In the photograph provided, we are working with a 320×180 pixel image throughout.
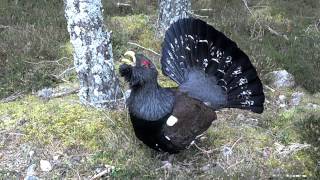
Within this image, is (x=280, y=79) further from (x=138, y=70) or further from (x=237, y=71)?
(x=138, y=70)

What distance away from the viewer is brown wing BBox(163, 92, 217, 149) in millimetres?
5340

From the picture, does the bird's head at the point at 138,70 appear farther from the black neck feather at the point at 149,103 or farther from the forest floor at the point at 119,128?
the forest floor at the point at 119,128

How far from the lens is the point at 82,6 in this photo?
570cm

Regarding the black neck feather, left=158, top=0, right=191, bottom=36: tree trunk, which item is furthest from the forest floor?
the black neck feather

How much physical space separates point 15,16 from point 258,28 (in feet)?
13.5

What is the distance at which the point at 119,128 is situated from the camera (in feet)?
19.1

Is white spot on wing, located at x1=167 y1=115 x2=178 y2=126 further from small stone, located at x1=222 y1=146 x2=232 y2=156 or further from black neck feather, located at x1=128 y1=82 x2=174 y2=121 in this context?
small stone, located at x1=222 y1=146 x2=232 y2=156

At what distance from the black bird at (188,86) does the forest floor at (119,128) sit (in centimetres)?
33

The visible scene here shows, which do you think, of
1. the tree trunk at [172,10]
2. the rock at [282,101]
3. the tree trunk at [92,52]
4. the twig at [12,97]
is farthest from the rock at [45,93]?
the rock at [282,101]

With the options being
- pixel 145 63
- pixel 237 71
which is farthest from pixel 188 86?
pixel 145 63

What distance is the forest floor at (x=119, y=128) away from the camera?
548 cm

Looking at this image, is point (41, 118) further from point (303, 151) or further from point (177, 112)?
point (303, 151)

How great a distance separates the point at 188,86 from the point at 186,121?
643mm

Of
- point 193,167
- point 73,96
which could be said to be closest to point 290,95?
point 193,167
